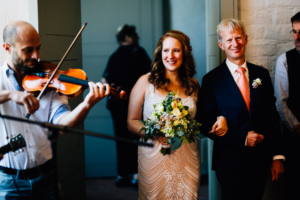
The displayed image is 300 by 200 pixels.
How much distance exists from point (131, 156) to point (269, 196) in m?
1.60

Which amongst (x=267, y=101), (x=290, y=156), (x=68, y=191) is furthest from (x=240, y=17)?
(x=68, y=191)

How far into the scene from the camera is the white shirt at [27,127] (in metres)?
1.52

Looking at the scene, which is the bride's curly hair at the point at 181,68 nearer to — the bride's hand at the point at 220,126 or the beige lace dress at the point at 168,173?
the beige lace dress at the point at 168,173

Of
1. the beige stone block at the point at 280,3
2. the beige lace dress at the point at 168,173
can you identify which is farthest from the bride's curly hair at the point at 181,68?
the beige stone block at the point at 280,3

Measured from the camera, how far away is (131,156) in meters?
3.51

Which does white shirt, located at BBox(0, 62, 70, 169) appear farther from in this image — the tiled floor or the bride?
the tiled floor

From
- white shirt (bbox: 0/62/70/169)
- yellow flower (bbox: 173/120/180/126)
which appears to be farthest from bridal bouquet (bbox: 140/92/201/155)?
white shirt (bbox: 0/62/70/169)

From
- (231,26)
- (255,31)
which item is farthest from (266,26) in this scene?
(231,26)

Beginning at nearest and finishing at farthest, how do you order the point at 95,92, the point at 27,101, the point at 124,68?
the point at 27,101, the point at 95,92, the point at 124,68

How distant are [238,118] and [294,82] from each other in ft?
2.35

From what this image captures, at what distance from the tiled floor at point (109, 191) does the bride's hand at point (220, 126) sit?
4.96 feet

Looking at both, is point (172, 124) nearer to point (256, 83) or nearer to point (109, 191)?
point (256, 83)

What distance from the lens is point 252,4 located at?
2.61 metres

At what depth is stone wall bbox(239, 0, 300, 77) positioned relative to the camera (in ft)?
8.57
